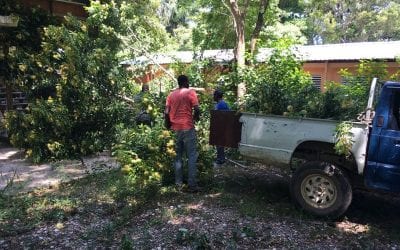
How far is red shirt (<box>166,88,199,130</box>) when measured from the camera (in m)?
6.71

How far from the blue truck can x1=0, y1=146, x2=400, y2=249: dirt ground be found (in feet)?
1.20

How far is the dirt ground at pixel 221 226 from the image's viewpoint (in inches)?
193

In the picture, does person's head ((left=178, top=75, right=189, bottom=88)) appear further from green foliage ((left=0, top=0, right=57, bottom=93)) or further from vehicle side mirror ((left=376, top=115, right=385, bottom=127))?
green foliage ((left=0, top=0, right=57, bottom=93))

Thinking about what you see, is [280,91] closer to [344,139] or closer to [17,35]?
[344,139]

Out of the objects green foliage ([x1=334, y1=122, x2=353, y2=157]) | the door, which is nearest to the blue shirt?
the door

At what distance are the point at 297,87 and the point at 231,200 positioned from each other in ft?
8.23

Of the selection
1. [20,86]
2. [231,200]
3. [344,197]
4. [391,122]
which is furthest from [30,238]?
[20,86]

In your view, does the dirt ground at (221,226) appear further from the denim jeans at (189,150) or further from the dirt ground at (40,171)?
the dirt ground at (40,171)

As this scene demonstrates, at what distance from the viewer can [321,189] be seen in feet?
19.1

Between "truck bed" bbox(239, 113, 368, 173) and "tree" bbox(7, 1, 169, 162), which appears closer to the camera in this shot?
"truck bed" bbox(239, 113, 368, 173)

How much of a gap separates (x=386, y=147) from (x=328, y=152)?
81 cm

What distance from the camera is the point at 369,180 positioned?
552cm

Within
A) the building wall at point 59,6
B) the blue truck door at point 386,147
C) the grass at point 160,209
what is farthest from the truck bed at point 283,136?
the building wall at point 59,6

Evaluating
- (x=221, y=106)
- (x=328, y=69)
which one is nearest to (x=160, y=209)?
(x=221, y=106)
